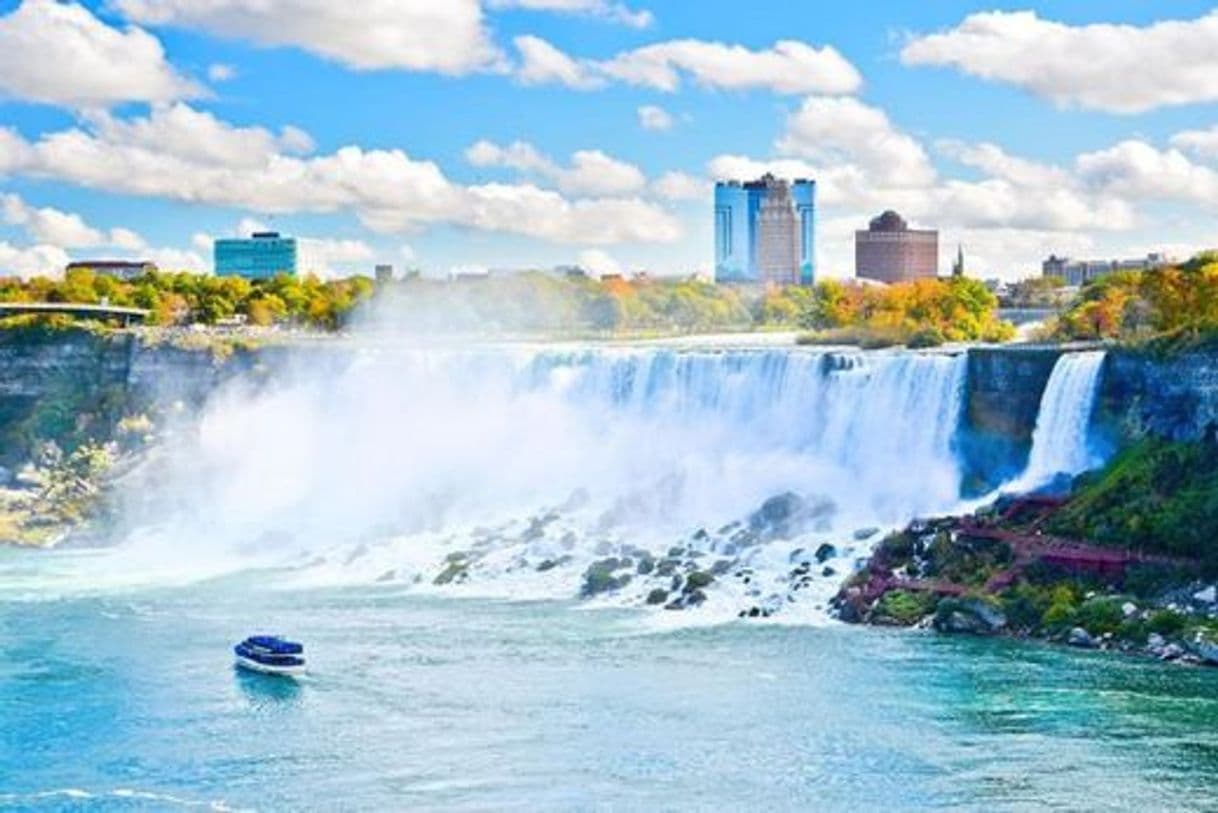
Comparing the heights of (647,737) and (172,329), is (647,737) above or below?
below

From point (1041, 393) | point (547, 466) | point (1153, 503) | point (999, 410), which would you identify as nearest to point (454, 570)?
point (547, 466)

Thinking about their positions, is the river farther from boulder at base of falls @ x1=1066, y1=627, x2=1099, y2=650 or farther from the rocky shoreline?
the rocky shoreline

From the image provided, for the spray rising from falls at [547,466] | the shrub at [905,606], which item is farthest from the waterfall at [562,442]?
the shrub at [905,606]

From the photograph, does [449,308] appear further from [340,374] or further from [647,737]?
[647,737]

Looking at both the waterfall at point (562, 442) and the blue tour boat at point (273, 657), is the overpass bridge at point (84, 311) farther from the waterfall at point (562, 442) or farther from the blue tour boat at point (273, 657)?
the blue tour boat at point (273, 657)

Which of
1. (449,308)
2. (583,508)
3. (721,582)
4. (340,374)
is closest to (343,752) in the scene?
(721,582)

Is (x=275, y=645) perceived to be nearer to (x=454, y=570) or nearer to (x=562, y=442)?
(x=454, y=570)

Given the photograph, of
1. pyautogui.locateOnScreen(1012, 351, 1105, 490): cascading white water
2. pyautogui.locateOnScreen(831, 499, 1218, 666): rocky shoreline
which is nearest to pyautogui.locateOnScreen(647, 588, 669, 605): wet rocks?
pyautogui.locateOnScreen(831, 499, 1218, 666): rocky shoreline
